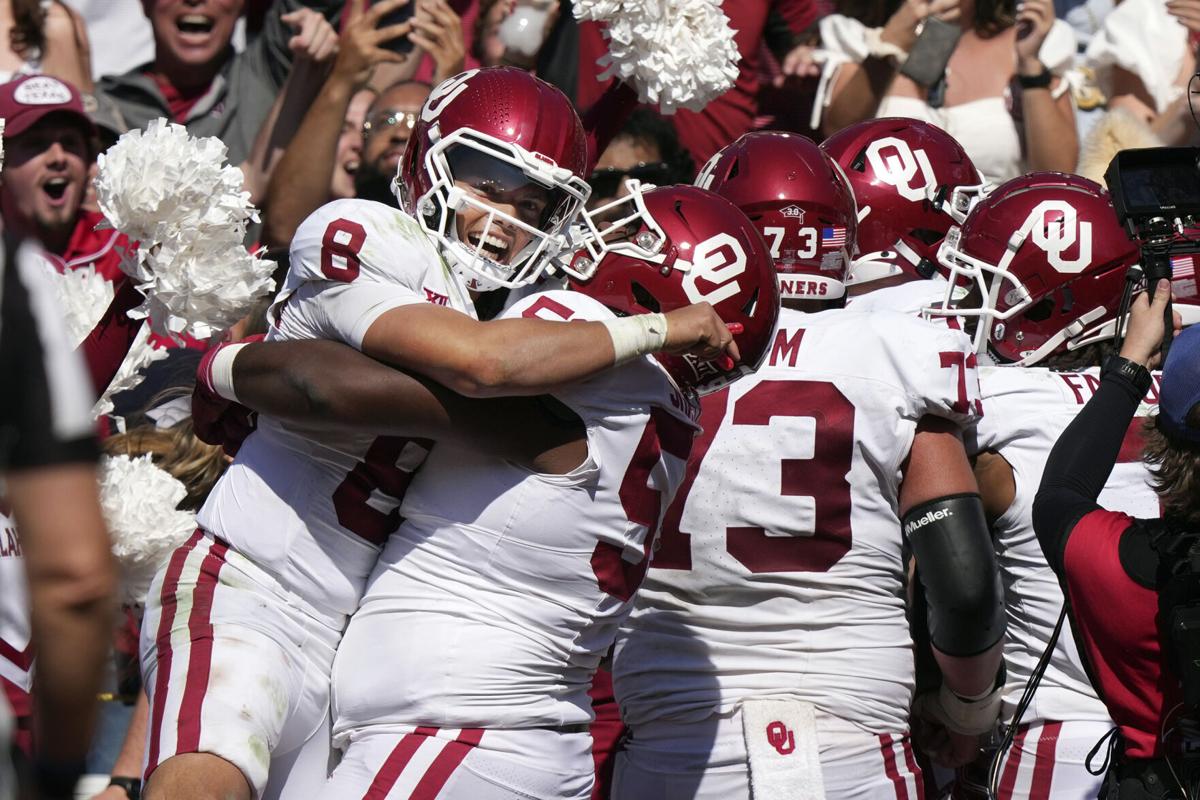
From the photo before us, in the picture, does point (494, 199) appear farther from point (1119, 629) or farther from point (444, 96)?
point (1119, 629)

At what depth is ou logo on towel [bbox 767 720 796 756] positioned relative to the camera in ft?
12.4

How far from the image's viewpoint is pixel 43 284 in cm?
220

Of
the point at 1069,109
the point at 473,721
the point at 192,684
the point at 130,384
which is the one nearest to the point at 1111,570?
the point at 473,721

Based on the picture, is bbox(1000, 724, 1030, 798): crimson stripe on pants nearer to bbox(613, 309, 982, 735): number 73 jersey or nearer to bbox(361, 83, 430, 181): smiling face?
bbox(613, 309, 982, 735): number 73 jersey

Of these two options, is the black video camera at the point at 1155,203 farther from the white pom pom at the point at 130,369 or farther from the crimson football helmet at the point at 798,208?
the white pom pom at the point at 130,369

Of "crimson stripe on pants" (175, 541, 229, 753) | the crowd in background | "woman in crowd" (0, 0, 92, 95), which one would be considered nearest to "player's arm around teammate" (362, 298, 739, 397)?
"crimson stripe on pants" (175, 541, 229, 753)

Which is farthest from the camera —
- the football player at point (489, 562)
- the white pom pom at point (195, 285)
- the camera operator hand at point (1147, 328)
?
the white pom pom at point (195, 285)

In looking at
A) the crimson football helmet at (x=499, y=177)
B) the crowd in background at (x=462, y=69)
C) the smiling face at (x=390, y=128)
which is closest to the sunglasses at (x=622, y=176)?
the crowd in background at (x=462, y=69)

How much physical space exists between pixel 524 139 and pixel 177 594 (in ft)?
4.12

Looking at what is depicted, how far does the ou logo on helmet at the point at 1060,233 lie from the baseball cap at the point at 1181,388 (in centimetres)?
108

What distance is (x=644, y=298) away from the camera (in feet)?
11.8

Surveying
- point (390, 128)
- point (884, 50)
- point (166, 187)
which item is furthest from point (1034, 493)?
point (390, 128)

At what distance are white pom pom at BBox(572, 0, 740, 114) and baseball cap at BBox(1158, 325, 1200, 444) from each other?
1559 mm

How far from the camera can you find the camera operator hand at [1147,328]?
3.65m
